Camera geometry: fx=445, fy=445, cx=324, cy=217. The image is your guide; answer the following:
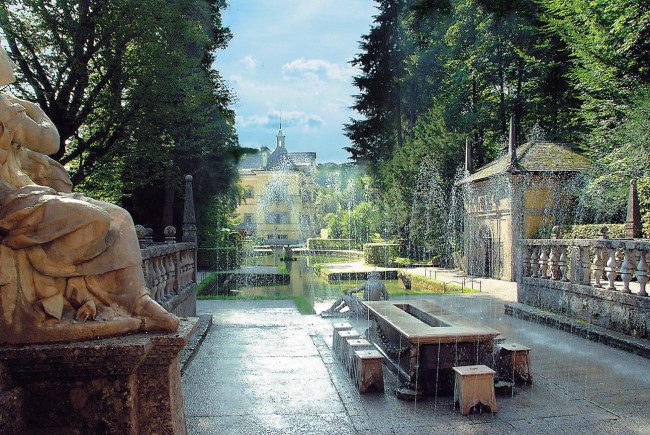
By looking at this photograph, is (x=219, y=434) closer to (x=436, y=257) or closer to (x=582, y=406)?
(x=582, y=406)

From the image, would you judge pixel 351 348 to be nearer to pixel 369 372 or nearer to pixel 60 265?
pixel 369 372

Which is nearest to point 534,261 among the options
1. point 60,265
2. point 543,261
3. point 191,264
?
point 543,261

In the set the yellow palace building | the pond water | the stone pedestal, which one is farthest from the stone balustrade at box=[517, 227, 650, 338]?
the yellow palace building

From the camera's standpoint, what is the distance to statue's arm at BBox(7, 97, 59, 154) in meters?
2.78

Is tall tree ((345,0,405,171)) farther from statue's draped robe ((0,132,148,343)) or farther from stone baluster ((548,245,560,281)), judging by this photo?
statue's draped robe ((0,132,148,343))

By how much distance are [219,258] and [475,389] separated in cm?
2051

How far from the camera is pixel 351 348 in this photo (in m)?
5.46

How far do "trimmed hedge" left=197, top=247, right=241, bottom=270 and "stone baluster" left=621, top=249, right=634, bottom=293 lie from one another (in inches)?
749

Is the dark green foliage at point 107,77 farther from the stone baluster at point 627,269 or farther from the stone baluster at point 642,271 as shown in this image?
the stone baluster at point 642,271

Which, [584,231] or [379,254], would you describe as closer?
[584,231]

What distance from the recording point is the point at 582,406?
440 centimetres

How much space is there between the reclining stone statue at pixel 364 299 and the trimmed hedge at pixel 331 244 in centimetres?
2692

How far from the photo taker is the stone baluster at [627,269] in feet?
22.8

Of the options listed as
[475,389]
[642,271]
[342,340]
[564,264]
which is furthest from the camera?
[564,264]
